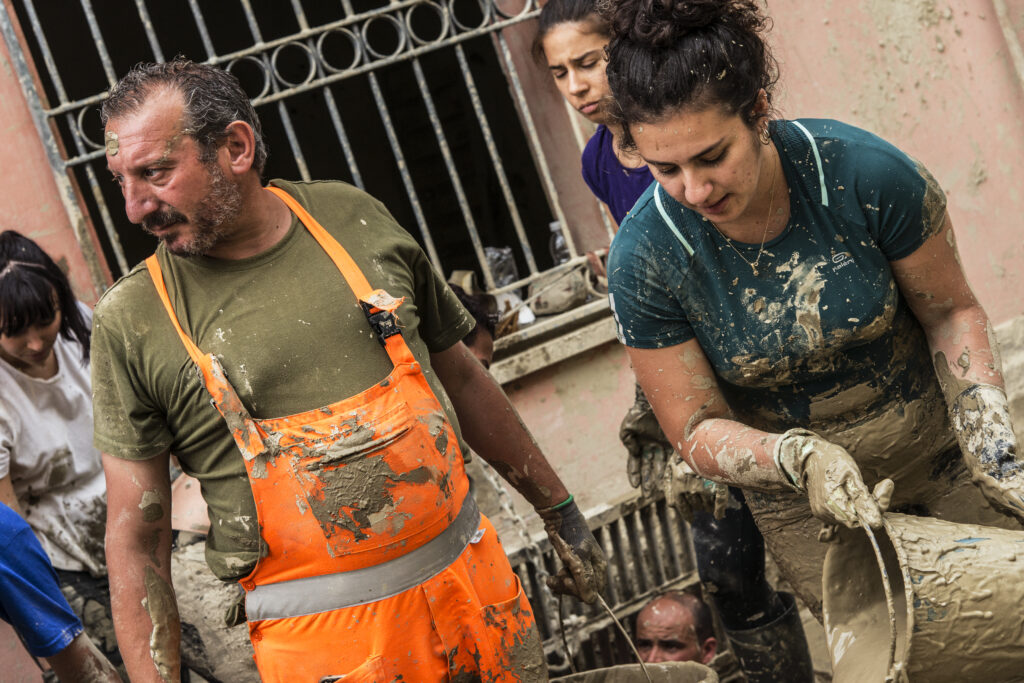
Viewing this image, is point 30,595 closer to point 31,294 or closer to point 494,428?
point 31,294

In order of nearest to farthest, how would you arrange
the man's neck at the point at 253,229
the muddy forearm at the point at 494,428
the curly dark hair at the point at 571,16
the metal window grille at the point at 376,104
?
1. the man's neck at the point at 253,229
2. the muddy forearm at the point at 494,428
3. the curly dark hair at the point at 571,16
4. the metal window grille at the point at 376,104

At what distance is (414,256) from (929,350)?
1167mm

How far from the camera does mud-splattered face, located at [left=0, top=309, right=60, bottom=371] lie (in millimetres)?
3205

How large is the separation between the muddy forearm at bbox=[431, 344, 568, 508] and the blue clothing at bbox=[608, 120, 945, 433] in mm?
454

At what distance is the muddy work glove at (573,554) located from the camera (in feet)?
8.73

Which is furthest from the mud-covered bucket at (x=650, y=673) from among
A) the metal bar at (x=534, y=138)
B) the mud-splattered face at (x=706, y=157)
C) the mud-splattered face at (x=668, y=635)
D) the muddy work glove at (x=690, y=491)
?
the metal bar at (x=534, y=138)

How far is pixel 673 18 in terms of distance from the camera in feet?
6.72

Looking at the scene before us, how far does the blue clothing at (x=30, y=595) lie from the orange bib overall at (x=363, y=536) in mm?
807

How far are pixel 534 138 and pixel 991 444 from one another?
2.59 meters

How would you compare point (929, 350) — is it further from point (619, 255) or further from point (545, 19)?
point (545, 19)

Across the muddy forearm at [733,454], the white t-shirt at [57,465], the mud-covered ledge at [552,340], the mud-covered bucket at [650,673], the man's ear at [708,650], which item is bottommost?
the man's ear at [708,650]

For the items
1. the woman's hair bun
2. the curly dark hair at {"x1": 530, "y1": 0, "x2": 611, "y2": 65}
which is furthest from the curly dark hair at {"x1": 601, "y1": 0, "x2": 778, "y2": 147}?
the curly dark hair at {"x1": 530, "y1": 0, "x2": 611, "y2": 65}

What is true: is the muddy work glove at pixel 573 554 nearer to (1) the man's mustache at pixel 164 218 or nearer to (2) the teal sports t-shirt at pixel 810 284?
(2) the teal sports t-shirt at pixel 810 284

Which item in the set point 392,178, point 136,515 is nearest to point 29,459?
point 136,515
